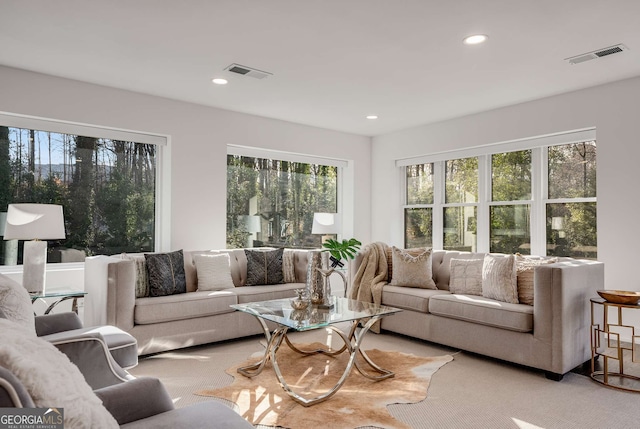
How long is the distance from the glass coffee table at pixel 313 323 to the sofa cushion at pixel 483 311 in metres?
0.87

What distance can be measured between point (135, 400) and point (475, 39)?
Answer: 10.3 feet

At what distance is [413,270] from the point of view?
451 cm

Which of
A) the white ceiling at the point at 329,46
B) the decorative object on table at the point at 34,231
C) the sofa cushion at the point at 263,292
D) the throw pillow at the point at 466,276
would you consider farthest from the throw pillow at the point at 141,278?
the throw pillow at the point at 466,276

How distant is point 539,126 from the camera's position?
15.9 ft

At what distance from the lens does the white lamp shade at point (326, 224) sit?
19.0 feet

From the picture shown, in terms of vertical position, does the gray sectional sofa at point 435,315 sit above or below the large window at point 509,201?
below

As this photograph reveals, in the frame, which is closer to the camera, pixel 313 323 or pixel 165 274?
pixel 313 323

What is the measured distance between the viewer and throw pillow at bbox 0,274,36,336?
67.8 inches

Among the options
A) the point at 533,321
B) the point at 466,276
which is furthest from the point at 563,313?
the point at 466,276

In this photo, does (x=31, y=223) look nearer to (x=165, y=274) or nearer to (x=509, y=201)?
(x=165, y=274)

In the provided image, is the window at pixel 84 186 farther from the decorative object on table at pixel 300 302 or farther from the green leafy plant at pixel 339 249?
the decorative object on table at pixel 300 302

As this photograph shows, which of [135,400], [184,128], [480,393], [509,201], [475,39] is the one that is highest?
[475,39]

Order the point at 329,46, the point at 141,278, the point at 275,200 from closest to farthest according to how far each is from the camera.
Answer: the point at 329,46, the point at 141,278, the point at 275,200

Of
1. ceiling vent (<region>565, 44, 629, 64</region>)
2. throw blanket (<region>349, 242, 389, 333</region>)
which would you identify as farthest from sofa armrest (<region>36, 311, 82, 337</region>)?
ceiling vent (<region>565, 44, 629, 64</region>)
